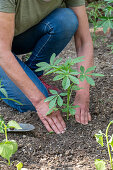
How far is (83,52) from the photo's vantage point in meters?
2.08

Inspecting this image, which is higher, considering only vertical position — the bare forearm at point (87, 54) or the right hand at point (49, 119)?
the bare forearm at point (87, 54)

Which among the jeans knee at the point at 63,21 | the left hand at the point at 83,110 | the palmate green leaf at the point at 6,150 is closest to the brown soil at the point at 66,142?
the left hand at the point at 83,110

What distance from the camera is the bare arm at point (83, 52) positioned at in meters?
1.90

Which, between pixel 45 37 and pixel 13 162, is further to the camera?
pixel 45 37

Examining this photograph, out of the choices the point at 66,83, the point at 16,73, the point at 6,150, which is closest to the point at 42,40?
the point at 16,73

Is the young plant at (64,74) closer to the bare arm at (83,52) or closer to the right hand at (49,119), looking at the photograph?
the right hand at (49,119)

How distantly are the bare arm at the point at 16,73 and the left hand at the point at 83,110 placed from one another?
0.13 meters

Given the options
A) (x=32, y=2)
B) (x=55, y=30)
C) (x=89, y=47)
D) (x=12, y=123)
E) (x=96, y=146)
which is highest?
(x=32, y=2)

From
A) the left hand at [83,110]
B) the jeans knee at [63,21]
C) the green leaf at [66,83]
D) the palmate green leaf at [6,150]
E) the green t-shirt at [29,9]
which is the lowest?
the left hand at [83,110]

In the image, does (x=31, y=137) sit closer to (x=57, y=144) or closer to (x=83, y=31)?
(x=57, y=144)

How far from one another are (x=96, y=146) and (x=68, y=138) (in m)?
0.18

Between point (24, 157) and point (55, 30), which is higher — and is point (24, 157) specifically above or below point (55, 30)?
below

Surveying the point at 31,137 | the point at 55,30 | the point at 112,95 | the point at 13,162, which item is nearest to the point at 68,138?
the point at 31,137

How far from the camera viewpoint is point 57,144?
5.51ft
